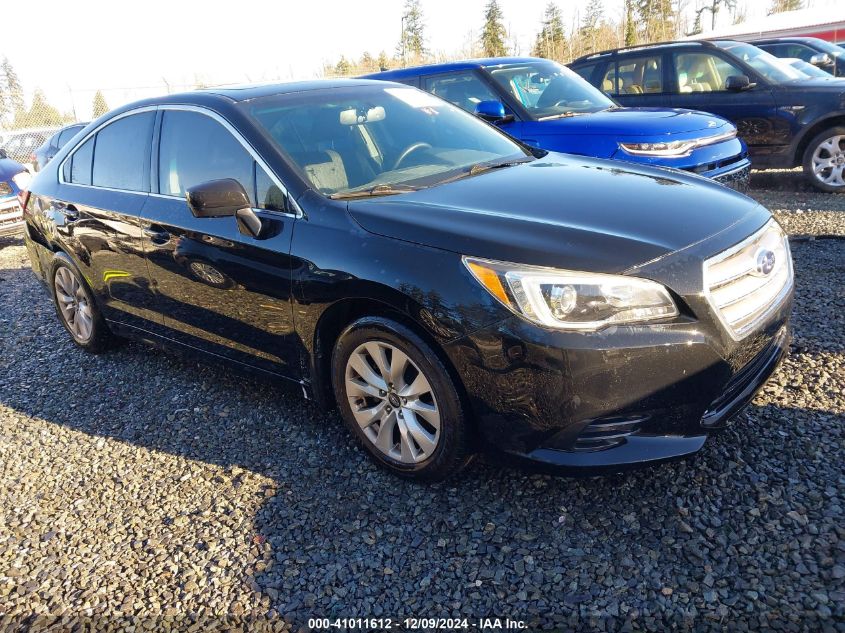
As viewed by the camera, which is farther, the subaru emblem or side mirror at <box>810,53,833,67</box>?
side mirror at <box>810,53,833,67</box>

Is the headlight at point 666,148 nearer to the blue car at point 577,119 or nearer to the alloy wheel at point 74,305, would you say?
the blue car at point 577,119

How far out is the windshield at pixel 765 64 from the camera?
825cm

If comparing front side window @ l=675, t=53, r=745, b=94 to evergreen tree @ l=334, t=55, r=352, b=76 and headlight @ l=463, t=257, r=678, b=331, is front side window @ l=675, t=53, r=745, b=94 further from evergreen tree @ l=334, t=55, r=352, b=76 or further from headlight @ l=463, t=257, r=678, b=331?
evergreen tree @ l=334, t=55, r=352, b=76

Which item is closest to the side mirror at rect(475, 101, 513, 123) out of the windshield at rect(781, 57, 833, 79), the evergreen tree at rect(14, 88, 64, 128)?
the windshield at rect(781, 57, 833, 79)

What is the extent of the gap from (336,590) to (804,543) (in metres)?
1.65

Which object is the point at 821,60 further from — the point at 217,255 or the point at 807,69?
the point at 217,255

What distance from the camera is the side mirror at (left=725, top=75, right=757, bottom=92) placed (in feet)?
26.7

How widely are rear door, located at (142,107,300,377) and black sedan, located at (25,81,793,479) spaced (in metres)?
0.01

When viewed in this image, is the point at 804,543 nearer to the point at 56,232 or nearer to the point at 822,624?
the point at 822,624

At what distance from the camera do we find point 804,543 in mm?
2402

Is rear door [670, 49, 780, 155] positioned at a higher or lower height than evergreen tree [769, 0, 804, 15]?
higher

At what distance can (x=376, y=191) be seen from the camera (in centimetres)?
319

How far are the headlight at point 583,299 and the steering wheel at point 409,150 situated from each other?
4.45 feet

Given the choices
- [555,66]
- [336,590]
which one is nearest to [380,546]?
[336,590]
